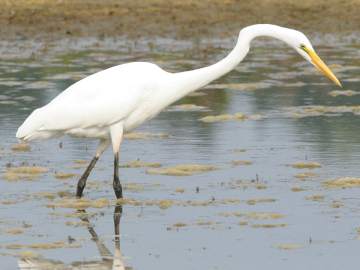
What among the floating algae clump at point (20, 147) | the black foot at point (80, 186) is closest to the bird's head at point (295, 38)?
the black foot at point (80, 186)

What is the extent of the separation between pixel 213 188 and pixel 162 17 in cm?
1590

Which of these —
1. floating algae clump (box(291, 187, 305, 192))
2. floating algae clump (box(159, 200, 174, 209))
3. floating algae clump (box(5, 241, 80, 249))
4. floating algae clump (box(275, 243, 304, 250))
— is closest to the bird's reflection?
floating algae clump (box(5, 241, 80, 249))

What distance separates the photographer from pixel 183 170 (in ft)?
43.6

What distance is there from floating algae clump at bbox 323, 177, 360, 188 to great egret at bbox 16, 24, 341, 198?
146 centimetres

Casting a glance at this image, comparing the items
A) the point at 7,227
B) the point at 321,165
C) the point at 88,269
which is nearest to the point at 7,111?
the point at 321,165

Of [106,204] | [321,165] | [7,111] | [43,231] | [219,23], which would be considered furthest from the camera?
[219,23]

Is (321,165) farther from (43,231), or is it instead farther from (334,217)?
(43,231)

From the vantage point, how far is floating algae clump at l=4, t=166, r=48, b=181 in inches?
512

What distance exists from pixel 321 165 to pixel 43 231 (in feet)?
12.9

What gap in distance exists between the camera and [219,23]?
27766 millimetres

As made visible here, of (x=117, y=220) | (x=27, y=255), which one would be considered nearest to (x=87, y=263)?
(x=27, y=255)

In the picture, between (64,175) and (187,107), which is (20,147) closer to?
(64,175)

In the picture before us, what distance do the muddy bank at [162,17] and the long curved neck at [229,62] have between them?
1472cm

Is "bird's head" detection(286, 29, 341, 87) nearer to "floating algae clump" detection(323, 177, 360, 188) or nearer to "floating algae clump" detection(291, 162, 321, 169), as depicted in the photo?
"floating algae clump" detection(323, 177, 360, 188)
